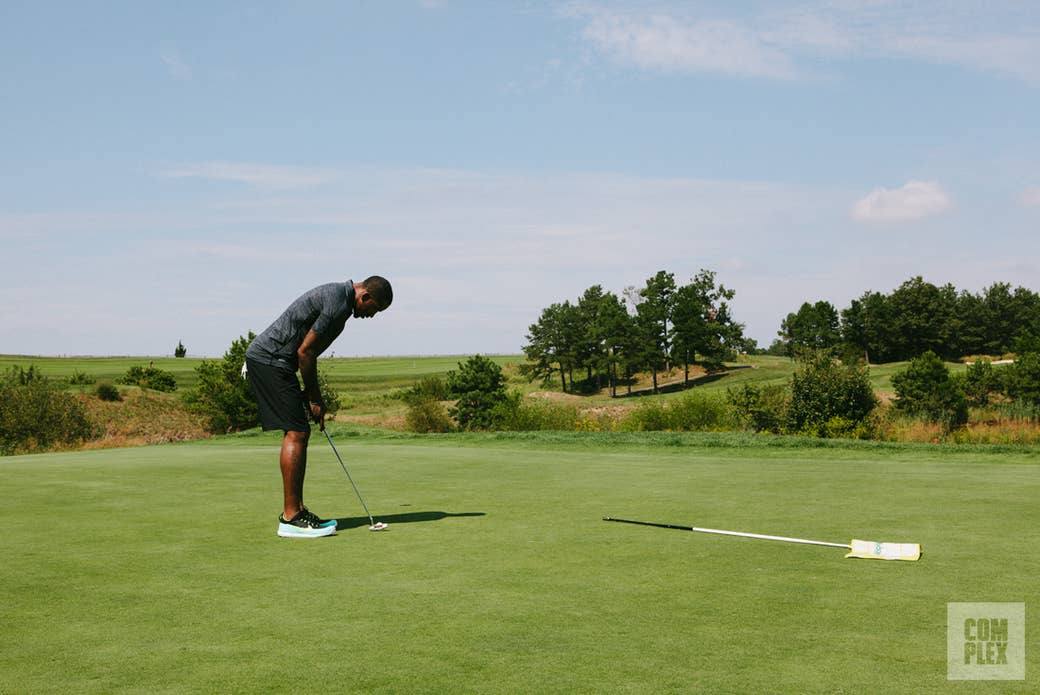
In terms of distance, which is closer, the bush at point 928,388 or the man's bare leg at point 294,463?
the man's bare leg at point 294,463

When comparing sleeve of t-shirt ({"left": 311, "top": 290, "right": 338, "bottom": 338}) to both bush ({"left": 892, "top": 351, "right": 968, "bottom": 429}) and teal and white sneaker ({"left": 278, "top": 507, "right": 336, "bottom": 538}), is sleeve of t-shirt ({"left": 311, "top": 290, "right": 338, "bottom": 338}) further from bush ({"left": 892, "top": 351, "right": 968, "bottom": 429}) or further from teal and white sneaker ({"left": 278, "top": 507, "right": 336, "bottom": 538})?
bush ({"left": 892, "top": 351, "right": 968, "bottom": 429})

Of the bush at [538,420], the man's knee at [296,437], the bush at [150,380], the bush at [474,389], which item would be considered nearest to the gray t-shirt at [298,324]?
the man's knee at [296,437]

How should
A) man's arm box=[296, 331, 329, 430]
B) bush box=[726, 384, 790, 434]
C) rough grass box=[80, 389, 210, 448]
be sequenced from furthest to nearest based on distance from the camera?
rough grass box=[80, 389, 210, 448] < bush box=[726, 384, 790, 434] < man's arm box=[296, 331, 329, 430]

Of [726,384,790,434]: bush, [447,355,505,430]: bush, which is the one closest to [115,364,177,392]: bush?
[447,355,505,430]: bush

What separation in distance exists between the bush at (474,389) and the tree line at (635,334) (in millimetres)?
34829

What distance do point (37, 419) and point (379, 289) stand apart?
3268 cm

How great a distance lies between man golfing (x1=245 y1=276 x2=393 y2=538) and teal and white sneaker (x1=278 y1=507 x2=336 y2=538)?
0.15 meters

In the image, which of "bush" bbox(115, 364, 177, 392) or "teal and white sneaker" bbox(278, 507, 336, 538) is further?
"bush" bbox(115, 364, 177, 392)

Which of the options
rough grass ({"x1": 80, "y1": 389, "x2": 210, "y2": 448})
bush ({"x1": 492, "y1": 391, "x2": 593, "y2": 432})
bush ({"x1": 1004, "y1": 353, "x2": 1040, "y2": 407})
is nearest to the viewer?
bush ({"x1": 492, "y1": 391, "x2": 593, "y2": 432})

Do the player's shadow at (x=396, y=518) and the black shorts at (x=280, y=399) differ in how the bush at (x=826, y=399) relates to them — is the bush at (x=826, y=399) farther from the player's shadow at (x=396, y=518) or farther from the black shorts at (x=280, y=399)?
the black shorts at (x=280, y=399)

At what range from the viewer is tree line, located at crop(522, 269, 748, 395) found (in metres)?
86.2

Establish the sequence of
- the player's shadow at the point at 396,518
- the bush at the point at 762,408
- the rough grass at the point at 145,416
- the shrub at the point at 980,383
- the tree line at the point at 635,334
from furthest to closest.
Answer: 1. the tree line at the point at 635,334
2. the shrub at the point at 980,383
3. the rough grass at the point at 145,416
4. the bush at the point at 762,408
5. the player's shadow at the point at 396,518

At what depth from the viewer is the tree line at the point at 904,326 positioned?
302 ft

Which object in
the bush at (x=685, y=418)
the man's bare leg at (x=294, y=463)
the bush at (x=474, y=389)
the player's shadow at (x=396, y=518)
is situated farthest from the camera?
the bush at (x=474, y=389)
